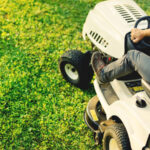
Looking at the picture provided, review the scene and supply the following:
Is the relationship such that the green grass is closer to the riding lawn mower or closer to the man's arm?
the riding lawn mower

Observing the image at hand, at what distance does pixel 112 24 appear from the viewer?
9.12 feet

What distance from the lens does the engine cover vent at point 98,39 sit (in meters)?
2.80

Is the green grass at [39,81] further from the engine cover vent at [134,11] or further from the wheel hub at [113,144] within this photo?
the engine cover vent at [134,11]

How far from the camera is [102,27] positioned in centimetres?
285

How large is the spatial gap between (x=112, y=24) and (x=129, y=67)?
0.65m

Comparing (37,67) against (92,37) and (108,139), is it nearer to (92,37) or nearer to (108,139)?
(92,37)

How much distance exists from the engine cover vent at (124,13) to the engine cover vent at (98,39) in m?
0.34

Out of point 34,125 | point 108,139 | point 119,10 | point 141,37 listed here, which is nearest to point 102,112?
point 108,139

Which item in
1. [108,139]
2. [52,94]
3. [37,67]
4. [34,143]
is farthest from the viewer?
[37,67]

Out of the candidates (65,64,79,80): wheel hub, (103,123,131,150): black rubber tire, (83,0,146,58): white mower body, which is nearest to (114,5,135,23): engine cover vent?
(83,0,146,58): white mower body

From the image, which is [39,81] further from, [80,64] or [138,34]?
[138,34]

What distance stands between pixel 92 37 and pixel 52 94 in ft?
2.90

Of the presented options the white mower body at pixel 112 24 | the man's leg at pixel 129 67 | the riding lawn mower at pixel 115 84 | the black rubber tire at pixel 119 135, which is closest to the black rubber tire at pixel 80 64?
the riding lawn mower at pixel 115 84

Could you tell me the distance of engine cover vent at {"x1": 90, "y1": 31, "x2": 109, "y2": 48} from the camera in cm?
280
